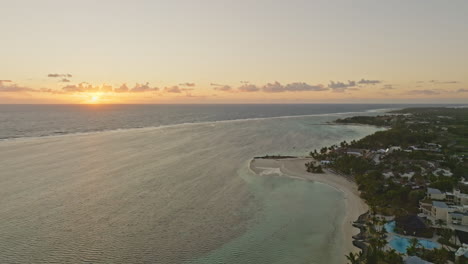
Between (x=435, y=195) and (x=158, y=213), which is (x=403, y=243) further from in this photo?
(x=158, y=213)

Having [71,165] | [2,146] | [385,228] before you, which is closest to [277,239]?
[385,228]

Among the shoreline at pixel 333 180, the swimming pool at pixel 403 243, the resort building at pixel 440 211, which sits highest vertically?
the resort building at pixel 440 211

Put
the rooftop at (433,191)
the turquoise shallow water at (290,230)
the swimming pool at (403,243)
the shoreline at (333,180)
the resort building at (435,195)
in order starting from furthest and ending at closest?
the rooftop at (433,191) → the resort building at (435,195) → the shoreline at (333,180) → the turquoise shallow water at (290,230) → the swimming pool at (403,243)

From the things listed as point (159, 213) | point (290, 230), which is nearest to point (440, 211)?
point (290, 230)

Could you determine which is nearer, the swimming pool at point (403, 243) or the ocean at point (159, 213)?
A: the swimming pool at point (403, 243)

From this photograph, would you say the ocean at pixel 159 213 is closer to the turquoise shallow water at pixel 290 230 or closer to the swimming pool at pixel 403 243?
the turquoise shallow water at pixel 290 230

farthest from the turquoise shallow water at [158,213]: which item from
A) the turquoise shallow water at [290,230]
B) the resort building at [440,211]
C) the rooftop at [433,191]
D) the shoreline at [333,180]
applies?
the rooftop at [433,191]

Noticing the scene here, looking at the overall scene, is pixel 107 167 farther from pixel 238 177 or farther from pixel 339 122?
pixel 339 122

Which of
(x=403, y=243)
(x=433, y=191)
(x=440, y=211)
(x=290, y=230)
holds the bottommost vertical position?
(x=290, y=230)

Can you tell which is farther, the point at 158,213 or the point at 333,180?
the point at 333,180
